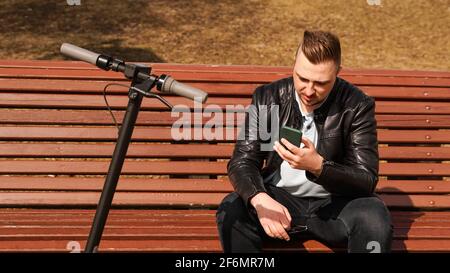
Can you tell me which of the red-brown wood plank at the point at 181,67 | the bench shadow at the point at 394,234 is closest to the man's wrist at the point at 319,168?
the bench shadow at the point at 394,234

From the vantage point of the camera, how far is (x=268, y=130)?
11.5 ft

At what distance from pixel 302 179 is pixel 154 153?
45.2 inches

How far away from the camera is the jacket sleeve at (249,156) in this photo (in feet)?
10.9

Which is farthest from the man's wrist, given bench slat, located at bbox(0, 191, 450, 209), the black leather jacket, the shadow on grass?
the shadow on grass

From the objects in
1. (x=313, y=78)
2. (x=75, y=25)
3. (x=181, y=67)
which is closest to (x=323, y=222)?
(x=313, y=78)

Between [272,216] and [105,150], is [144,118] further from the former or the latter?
[272,216]

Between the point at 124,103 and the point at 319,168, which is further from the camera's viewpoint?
the point at 124,103

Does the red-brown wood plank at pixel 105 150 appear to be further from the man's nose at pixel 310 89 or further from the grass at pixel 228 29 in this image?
the grass at pixel 228 29

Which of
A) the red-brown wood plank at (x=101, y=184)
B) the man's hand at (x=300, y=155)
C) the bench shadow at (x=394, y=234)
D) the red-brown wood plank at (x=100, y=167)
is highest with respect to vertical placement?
the man's hand at (x=300, y=155)

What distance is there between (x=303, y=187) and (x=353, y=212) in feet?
1.03

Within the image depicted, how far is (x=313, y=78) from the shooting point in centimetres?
309

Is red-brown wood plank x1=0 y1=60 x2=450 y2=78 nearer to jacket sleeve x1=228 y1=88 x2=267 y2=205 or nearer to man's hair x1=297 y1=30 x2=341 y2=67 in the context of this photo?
jacket sleeve x1=228 y1=88 x2=267 y2=205
